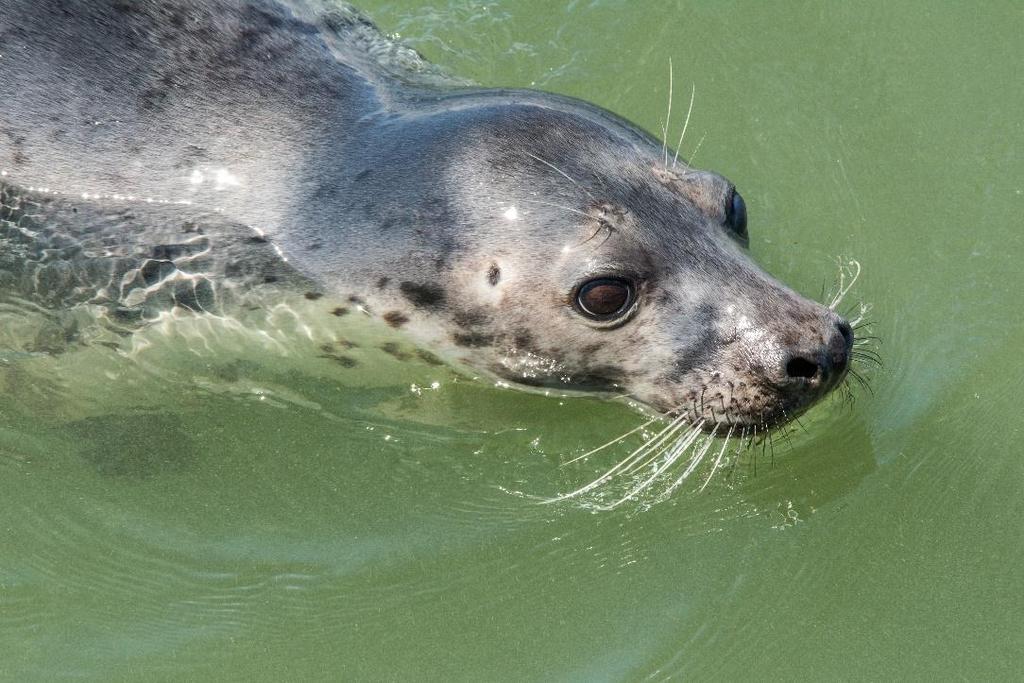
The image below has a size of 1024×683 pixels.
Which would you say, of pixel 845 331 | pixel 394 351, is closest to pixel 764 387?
pixel 845 331

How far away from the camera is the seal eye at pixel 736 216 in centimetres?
418

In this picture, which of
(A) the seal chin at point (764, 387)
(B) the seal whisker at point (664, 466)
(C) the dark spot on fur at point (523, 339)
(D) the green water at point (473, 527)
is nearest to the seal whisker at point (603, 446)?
(D) the green water at point (473, 527)

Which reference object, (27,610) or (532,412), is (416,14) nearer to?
(532,412)

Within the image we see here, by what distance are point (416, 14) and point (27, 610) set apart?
3.18m

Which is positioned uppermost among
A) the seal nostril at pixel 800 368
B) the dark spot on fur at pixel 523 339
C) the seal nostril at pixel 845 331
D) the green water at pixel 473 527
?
the seal nostril at pixel 845 331

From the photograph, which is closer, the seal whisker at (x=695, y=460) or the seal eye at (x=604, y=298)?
the seal eye at (x=604, y=298)

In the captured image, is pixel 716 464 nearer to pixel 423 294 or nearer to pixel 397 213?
pixel 423 294

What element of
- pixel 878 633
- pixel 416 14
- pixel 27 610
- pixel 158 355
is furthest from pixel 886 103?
pixel 27 610

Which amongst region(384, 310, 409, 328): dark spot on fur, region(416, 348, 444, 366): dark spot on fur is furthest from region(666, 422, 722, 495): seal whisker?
region(384, 310, 409, 328): dark spot on fur

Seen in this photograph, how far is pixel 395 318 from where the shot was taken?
13.2 ft

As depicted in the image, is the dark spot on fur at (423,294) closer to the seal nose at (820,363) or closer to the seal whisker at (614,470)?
the seal whisker at (614,470)

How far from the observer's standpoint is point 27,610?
413 centimetres

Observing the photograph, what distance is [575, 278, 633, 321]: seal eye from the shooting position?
384 centimetres

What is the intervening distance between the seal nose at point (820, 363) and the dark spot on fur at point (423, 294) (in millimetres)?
1002
